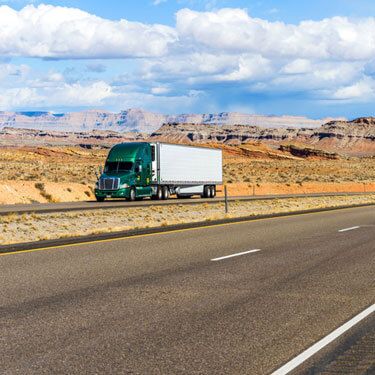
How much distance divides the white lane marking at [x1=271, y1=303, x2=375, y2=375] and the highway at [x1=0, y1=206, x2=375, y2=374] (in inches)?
1.7

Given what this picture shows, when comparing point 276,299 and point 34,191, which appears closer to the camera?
point 276,299

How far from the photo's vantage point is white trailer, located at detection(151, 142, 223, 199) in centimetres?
4366

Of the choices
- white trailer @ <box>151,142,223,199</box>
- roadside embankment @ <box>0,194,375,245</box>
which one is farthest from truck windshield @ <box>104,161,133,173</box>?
roadside embankment @ <box>0,194,375,245</box>

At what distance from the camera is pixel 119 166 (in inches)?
1639

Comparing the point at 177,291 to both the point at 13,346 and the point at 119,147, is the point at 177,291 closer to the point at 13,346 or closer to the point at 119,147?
the point at 13,346

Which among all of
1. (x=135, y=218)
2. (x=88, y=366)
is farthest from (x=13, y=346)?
(x=135, y=218)

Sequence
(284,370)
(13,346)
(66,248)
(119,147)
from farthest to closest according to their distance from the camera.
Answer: (119,147) → (66,248) → (13,346) → (284,370)

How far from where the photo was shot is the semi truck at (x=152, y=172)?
41.1m

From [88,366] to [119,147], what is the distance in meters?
37.1

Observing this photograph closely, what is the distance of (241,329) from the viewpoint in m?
7.18

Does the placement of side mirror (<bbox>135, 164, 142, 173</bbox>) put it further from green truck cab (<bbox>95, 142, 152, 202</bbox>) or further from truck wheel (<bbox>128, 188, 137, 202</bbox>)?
truck wheel (<bbox>128, 188, 137, 202</bbox>)

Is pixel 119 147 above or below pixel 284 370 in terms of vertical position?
above

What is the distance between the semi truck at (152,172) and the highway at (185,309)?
2583 centimetres

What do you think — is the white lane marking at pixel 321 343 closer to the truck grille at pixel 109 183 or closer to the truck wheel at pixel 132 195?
the truck grille at pixel 109 183
